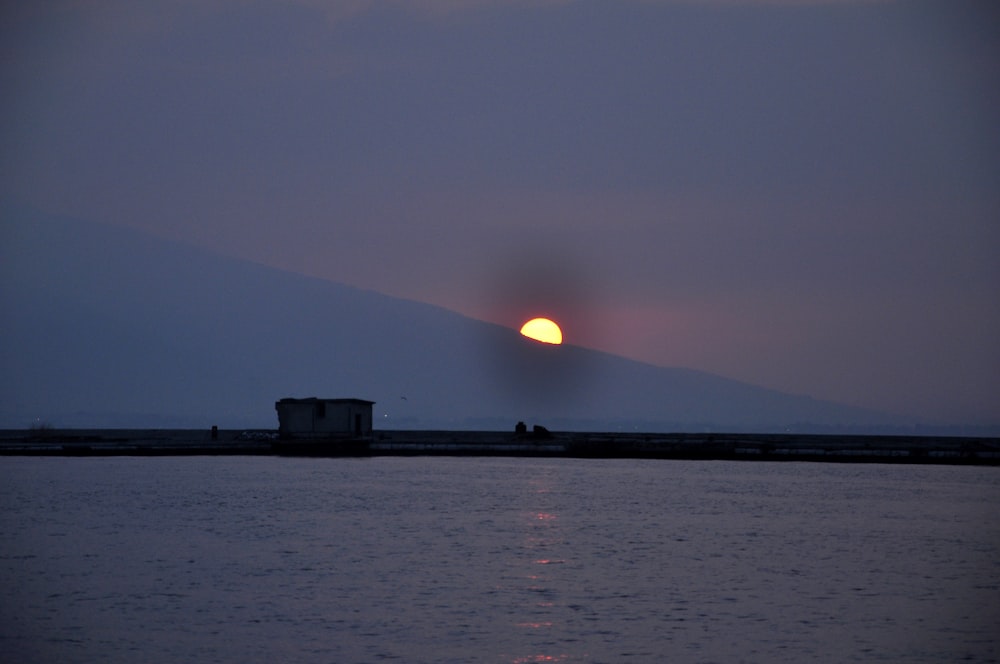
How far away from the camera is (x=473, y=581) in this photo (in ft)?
113

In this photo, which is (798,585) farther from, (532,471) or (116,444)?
(116,444)

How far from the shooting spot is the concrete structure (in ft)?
306

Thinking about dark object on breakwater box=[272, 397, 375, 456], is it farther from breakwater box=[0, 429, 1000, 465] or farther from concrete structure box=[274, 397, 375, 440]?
breakwater box=[0, 429, 1000, 465]

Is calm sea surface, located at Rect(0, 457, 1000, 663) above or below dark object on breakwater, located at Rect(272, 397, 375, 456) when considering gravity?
below

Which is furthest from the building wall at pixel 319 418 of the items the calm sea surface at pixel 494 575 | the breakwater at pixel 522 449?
the calm sea surface at pixel 494 575

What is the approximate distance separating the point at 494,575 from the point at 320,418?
196 feet

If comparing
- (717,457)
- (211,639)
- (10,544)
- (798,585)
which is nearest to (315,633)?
(211,639)

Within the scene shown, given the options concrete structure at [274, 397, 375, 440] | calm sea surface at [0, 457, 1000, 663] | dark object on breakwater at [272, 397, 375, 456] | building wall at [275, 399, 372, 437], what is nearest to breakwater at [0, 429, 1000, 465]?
dark object on breakwater at [272, 397, 375, 456]

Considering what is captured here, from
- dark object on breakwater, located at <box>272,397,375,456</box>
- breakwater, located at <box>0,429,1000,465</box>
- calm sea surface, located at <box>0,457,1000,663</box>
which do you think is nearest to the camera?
calm sea surface, located at <box>0,457,1000,663</box>

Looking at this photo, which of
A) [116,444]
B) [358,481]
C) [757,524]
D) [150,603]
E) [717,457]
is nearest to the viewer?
[150,603]

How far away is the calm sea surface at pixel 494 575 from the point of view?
26.5 metres

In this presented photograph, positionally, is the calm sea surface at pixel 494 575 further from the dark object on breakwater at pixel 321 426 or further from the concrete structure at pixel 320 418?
the concrete structure at pixel 320 418

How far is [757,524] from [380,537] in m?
17.3

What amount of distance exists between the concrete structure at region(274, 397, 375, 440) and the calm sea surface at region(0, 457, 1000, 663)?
2241cm
